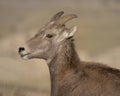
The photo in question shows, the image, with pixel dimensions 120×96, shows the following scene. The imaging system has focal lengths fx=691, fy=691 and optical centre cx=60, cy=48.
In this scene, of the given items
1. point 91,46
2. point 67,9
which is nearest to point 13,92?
point 91,46

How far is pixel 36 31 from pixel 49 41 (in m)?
22.6

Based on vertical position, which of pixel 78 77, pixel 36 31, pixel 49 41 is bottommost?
pixel 36 31

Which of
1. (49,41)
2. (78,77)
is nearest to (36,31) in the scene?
(49,41)

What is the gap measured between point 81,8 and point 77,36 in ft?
48.5

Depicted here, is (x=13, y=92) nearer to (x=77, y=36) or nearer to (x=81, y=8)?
(x=77, y=36)

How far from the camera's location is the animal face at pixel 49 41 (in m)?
15.9

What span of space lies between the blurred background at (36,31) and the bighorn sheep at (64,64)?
125 inches

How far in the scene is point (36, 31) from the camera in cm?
3853

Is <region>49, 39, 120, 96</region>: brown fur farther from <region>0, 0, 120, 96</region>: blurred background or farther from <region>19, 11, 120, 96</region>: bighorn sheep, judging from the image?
<region>0, 0, 120, 96</region>: blurred background

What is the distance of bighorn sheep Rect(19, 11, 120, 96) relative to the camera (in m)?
15.1

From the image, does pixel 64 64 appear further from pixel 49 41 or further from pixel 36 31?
pixel 36 31

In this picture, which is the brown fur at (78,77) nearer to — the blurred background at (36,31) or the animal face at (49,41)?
the animal face at (49,41)

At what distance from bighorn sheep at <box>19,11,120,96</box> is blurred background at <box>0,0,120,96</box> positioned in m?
3.17

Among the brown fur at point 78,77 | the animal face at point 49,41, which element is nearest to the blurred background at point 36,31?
the animal face at point 49,41
